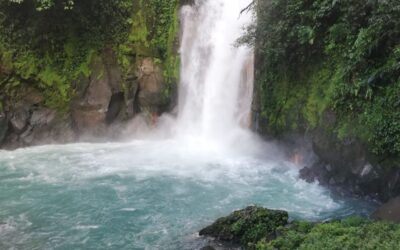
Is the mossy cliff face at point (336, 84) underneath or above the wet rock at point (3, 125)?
above

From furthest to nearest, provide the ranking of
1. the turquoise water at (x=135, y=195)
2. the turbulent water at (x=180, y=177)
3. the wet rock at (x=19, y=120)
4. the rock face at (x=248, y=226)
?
1. the wet rock at (x=19, y=120)
2. the turbulent water at (x=180, y=177)
3. the turquoise water at (x=135, y=195)
4. the rock face at (x=248, y=226)

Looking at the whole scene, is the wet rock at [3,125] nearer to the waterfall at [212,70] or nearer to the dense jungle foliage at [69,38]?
the dense jungle foliage at [69,38]

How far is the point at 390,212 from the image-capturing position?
8.92 metres

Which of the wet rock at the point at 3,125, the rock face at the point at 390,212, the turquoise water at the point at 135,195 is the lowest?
the turquoise water at the point at 135,195

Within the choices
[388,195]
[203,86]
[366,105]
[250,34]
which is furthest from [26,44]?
[388,195]

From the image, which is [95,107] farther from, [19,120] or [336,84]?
[336,84]

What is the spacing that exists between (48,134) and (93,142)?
161 cm

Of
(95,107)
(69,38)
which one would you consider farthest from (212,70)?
(69,38)

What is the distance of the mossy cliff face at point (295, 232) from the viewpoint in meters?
6.95

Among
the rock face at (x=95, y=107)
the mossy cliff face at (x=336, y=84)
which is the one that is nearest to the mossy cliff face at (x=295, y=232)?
the mossy cliff face at (x=336, y=84)

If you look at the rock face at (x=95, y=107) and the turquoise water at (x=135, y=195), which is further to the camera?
the rock face at (x=95, y=107)

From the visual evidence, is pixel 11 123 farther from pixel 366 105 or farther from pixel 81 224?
pixel 366 105

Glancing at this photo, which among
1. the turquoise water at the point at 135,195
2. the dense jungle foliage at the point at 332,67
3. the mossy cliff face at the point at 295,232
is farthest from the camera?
the dense jungle foliage at the point at 332,67

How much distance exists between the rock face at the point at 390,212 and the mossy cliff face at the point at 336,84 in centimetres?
81
